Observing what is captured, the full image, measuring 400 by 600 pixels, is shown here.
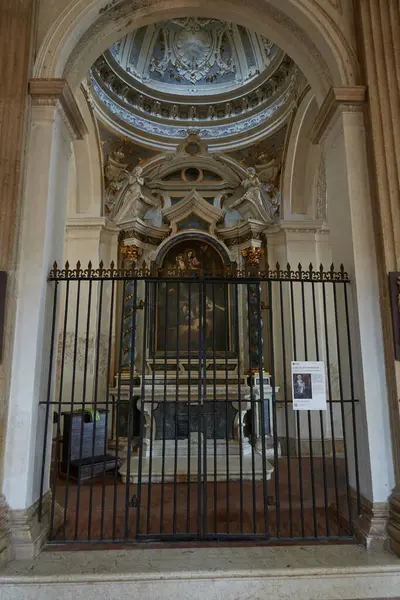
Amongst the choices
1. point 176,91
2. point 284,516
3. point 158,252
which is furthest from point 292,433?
point 176,91

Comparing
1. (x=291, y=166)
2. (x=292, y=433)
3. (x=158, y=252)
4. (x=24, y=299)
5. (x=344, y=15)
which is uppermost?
(x=291, y=166)

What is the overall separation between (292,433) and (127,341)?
3523 mm

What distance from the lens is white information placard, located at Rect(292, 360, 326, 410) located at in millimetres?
3893

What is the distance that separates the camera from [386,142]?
13.1 feet

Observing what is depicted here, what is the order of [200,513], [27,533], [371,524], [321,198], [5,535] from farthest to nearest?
[321,198]
[200,513]
[371,524]
[27,533]
[5,535]

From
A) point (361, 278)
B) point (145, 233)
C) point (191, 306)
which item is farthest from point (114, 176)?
point (361, 278)

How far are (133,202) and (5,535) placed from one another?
6680 millimetres

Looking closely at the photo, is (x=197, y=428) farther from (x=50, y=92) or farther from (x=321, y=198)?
(x=321, y=198)

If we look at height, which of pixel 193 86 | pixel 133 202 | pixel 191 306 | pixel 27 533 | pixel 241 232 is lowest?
pixel 27 533

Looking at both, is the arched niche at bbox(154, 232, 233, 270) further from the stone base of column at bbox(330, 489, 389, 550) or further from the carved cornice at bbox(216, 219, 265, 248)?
the stone base of column at bbox(330, 489, 389, 550)

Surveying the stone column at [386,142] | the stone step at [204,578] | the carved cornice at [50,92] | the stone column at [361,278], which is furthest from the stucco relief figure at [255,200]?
the stone step at [204,578]

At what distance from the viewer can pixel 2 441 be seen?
3508 mm

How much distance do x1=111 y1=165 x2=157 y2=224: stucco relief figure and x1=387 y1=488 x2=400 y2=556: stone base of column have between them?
676cm

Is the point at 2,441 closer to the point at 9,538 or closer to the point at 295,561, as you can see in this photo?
the point at 9,538
